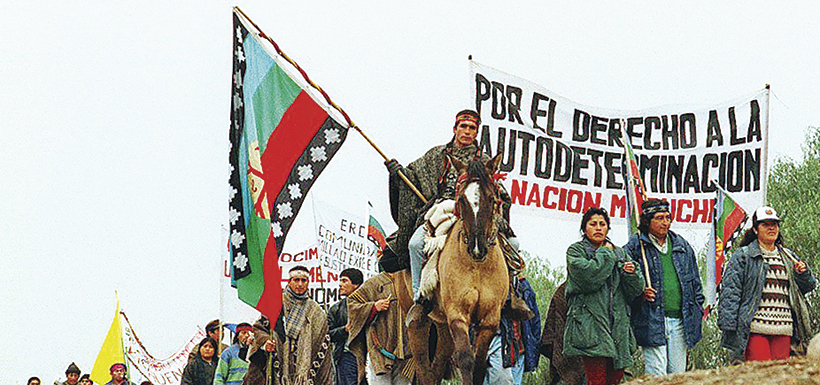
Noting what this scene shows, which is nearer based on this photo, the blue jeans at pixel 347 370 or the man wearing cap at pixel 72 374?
the blue jeans at pixel 347 370

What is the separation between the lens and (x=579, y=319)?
12430 mm

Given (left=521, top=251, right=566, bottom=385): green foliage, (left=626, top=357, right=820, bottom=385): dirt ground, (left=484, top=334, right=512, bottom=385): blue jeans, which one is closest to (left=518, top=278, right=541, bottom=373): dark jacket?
(left=484, top=334, right=512, bottom=385): blue jeans

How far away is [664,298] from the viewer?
12.9 metres

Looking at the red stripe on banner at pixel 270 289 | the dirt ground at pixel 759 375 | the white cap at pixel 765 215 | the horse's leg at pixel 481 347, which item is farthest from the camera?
the red stripe on banner at pixel 270 289

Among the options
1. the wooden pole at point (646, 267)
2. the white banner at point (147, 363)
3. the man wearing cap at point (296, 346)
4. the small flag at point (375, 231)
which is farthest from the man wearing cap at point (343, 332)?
the white banner at point (147, 363)

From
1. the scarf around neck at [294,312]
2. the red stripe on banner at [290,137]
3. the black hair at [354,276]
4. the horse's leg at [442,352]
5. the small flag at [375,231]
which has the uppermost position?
the red stripe on banner at [290,137]

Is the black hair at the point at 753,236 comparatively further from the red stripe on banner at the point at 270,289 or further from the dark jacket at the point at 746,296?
the red stripe on banner at the point at 270,289

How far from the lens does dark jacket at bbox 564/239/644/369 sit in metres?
12.2

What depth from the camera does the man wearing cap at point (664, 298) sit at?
12688mm

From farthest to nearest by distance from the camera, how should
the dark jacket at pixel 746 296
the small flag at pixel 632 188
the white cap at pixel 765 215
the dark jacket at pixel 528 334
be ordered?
the dark jacket at pixel 528 334
the small flag at pixel 632 188
the white cap at pixel 765 215
the dark jacket at pixel 746 296

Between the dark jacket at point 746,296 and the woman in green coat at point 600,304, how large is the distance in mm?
1140

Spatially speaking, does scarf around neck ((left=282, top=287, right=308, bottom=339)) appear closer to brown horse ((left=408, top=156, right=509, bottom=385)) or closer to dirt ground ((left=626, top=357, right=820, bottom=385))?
A: brown horse ((left=408, top=156, right=509, bottom=385))

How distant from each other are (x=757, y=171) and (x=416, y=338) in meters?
5.80

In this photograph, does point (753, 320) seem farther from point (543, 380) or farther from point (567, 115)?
point (543, 380)
